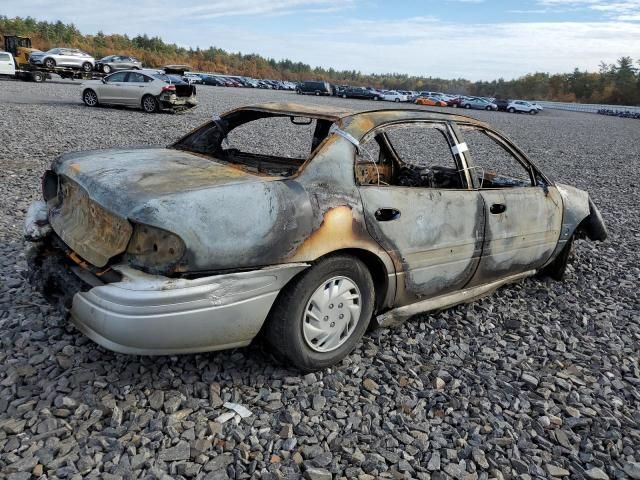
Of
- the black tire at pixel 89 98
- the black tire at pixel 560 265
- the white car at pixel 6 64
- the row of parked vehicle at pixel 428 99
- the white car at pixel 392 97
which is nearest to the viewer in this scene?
the black tire at pixel 560 265

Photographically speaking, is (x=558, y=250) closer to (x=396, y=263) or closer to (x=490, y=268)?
(x=490, y=268)

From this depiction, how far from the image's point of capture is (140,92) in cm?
1739

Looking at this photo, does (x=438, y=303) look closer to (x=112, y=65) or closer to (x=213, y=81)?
(x=112, y=65)

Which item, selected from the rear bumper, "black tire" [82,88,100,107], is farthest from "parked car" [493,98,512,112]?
the rear bumper

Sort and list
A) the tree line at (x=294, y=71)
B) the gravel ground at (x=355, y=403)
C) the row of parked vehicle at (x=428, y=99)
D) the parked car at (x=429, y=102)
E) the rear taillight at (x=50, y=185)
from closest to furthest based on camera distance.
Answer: the gravel ground at (x=355, y=403)
the rear taillight at (x=50, y=185)
the row of parked vehicle at (x=428, y=99)
the parked car at (x=429, y=102)
the tree line at (x=294, y=71)

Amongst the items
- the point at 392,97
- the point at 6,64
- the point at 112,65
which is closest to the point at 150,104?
the point at 6,64

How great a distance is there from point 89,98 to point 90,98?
44 mm

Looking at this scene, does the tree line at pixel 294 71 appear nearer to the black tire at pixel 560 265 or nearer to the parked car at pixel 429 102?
the parked car at pixel 429 102

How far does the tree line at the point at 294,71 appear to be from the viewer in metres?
70.1

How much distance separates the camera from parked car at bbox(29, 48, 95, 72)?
29781 mm

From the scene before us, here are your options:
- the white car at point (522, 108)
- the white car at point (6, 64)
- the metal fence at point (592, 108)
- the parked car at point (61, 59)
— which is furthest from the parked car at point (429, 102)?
the white car at point (6, 64)

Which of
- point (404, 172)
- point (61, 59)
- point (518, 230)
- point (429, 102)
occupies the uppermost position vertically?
point (61, 59)

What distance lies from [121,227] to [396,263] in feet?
5.16

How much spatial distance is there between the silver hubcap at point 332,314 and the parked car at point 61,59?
32322mm
